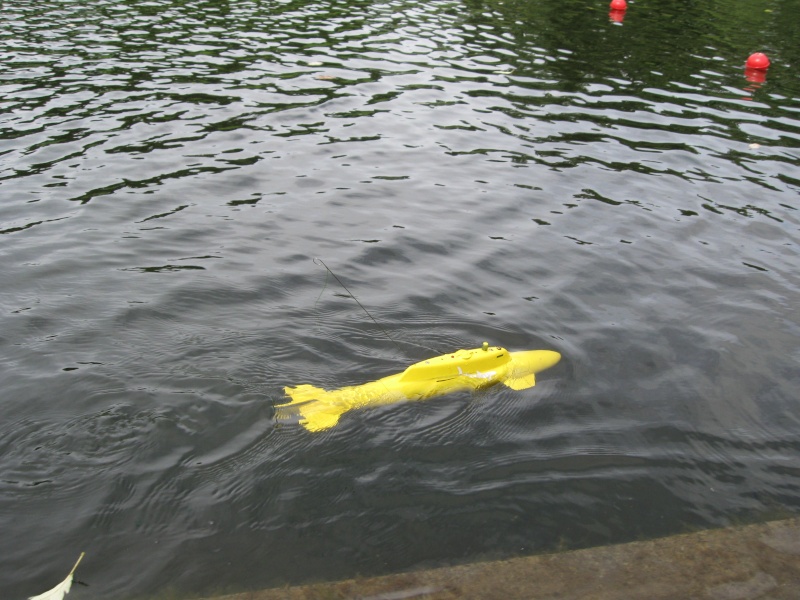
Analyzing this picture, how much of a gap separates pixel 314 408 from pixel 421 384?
32.8 inches

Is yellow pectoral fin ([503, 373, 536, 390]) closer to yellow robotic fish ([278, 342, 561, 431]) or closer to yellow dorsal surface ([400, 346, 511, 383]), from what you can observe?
yellow robotic fish ([278, 342, 561, 431])

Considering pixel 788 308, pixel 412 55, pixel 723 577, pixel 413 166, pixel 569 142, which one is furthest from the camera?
pixel 412 55

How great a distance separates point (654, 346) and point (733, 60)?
10825 millimetres

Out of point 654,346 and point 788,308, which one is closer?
point 654,346

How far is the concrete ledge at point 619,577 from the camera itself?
4.32 m

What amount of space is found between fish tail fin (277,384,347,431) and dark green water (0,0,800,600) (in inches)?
4.5

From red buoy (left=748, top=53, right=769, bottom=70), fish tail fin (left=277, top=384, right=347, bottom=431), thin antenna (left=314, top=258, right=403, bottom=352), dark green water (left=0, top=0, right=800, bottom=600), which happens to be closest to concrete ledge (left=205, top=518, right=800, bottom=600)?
dark green water (left=0, top=0, right=800, bottom=600)

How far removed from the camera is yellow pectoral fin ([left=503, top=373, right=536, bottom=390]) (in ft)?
19.9

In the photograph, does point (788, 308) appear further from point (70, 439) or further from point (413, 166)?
point (70, 439)

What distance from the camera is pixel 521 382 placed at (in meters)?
6.12

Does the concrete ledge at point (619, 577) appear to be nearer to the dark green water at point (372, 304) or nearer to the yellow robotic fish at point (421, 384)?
the dark green water at point (372, 304)

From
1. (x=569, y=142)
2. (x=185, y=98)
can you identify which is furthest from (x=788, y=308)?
(x=185, y=98)

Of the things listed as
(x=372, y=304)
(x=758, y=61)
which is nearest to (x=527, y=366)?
(x=372, y=304)

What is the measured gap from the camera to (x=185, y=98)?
1217 centimetres
